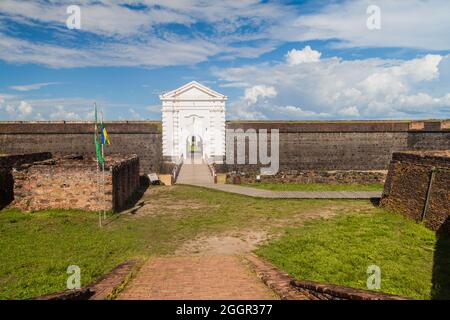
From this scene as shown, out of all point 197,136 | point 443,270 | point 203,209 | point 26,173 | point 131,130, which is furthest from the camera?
point 197,136

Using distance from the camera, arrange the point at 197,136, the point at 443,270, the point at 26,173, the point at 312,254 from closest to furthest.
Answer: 1. the point at 443,270
2. the point at 312,254
3. the point at 26,173
4. the point at 197,136

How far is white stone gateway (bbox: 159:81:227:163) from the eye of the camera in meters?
29.7

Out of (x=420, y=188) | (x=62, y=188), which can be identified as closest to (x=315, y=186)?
(x=420, y=188)

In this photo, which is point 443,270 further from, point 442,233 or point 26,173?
point 26,173

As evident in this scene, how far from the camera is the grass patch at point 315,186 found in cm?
1808

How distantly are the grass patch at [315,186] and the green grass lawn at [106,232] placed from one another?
3.22 meters

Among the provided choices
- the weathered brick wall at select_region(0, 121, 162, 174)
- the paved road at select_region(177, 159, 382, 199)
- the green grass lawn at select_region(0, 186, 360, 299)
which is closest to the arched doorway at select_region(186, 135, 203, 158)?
the weathered brick wall at select_region(0, 121, 162, 174)

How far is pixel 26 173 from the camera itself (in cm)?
1200

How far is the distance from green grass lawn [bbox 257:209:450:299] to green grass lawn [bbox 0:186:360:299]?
208 cm

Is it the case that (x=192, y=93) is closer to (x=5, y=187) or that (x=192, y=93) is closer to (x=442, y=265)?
(x=5, y=187)

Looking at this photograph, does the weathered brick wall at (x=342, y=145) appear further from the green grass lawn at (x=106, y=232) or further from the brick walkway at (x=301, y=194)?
the green grass lawn at (x=106, y=232)
